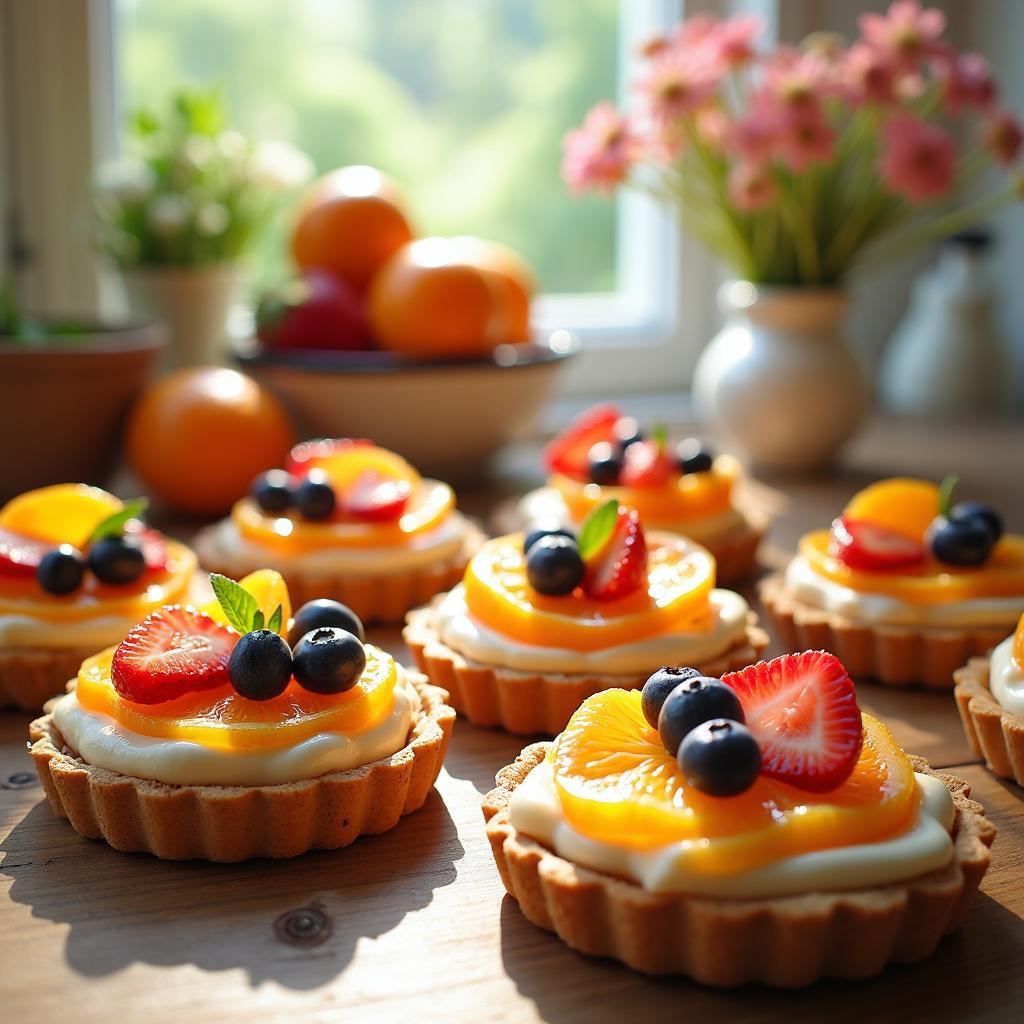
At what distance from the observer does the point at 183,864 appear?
6.15 ft

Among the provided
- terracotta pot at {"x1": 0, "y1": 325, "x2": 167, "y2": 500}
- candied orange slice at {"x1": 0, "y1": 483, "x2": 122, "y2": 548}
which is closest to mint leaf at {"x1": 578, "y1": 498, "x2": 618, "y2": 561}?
candied orange slice at {"x1": 0, "y1": 483, "x2": 122, "y2": 548}

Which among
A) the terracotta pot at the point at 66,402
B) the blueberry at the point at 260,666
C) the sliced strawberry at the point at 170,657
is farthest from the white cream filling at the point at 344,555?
the blueberry at the point at 260,666

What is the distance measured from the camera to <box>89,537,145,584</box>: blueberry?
8.04 ft

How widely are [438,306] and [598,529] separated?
1.50m

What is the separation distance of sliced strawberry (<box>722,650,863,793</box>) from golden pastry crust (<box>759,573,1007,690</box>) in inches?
32.3

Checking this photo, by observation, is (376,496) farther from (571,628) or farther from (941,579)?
(941,579)

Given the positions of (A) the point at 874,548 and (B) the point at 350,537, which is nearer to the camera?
(A) the point at 874,548

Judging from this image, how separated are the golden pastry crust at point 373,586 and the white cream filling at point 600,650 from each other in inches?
16.1

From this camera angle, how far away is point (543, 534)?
94.2 inches

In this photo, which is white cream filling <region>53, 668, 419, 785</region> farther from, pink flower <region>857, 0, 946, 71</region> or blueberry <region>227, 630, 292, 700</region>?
pink flower <region>857, 0, 946, 71</region>

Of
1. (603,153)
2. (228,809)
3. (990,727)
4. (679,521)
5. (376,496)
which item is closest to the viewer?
(228,809)

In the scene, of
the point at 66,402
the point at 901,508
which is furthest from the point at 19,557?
the point at 901,508

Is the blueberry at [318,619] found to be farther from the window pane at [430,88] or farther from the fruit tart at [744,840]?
the window pane at [430,88]

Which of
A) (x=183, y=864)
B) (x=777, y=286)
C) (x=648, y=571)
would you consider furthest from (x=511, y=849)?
(x=777, y=286)
